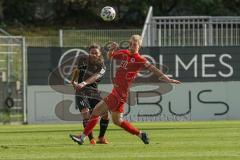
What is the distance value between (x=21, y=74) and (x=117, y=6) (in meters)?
24.7

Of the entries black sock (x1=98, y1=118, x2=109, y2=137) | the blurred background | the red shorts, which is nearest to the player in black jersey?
black sock (x1=98, y1=118, x2=109, y2=137)

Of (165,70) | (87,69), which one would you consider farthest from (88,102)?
(165,70)

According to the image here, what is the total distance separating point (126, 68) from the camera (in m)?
18.5

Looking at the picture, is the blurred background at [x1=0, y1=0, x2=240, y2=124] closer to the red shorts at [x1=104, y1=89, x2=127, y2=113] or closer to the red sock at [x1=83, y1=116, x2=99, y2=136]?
the red sock at [x1=83, y1=116, x2=99, y2=136]

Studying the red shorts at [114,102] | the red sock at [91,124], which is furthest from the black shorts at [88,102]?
the red shorts at [114,102]

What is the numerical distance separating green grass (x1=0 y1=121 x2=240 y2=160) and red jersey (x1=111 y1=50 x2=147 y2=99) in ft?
3.72

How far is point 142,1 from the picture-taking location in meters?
55.1

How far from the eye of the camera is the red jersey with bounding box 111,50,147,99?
60.1 ft

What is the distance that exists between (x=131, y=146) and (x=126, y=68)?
157 centimetres

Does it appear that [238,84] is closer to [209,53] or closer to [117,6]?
[209,53]

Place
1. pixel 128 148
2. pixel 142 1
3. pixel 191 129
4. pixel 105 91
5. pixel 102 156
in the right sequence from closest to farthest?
pixel 102 156, pixel 128 148, pixel 191 129, pixel 105 91, pixel 142 1

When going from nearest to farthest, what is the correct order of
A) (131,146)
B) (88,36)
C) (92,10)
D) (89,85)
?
(131,146) → (89,85) → (88,36) → (92,10)

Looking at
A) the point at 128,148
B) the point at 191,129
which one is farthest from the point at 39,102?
the point at 128,148

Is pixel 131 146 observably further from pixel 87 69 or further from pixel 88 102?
pixel 87 69
